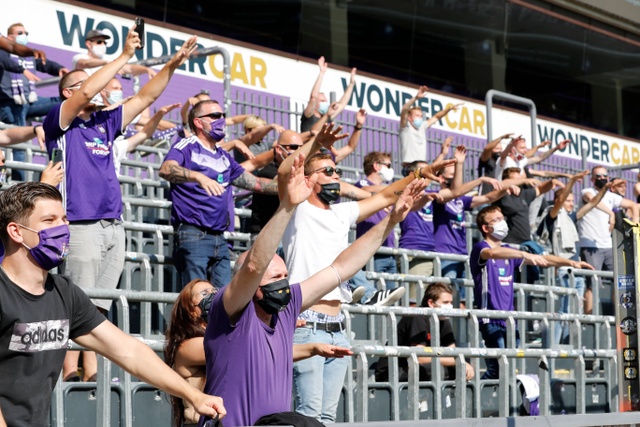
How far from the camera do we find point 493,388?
8695 mm

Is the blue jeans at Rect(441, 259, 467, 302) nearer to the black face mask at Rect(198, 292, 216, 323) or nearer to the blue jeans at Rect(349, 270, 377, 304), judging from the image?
the blue jeans at Rect(349, 270, 377, 304)

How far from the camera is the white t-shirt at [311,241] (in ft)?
22.0

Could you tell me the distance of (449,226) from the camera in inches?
464

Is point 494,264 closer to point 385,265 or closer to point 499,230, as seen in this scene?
point 499,230

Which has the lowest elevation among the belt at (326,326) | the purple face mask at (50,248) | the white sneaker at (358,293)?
the belt at (326,326)

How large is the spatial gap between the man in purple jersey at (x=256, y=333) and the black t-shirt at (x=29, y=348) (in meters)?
0.84

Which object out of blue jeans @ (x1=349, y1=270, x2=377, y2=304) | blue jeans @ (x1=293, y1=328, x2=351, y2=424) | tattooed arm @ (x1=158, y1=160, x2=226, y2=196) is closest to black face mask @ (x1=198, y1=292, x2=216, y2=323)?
blue jeans @ (x1=293, y1=328, x2=351, y2=424)

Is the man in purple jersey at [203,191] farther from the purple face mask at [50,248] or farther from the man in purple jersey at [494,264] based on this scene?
the purple face mask at [50,248]

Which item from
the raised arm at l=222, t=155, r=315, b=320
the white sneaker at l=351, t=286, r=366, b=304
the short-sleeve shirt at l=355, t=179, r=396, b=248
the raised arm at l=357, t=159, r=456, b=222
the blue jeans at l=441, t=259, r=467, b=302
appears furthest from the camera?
the blue jeans at l=441, t=259, r=467, b=302

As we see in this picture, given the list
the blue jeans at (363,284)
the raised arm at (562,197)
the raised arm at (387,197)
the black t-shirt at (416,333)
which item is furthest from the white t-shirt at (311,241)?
the raised arm at (562,197)

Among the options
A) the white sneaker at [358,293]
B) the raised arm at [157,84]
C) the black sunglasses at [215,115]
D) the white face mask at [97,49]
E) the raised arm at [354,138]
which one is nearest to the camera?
the raised arm at [157,84]

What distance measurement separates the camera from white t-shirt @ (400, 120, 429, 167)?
44.6ft

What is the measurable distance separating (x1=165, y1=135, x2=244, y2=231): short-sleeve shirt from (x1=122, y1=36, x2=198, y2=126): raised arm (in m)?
1.11

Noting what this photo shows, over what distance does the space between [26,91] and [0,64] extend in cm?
48
